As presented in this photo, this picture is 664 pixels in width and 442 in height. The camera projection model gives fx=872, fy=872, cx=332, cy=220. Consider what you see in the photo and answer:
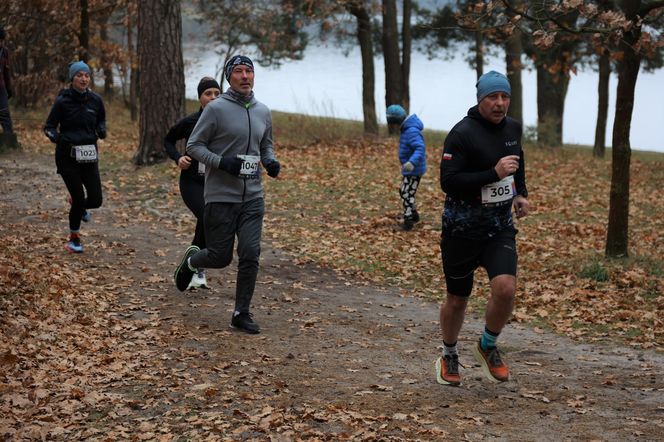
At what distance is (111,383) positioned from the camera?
6.44 metres

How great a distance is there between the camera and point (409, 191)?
1350cm

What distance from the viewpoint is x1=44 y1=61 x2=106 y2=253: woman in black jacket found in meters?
10.4

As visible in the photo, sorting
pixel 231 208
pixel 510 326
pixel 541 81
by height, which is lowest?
pixel 510 326

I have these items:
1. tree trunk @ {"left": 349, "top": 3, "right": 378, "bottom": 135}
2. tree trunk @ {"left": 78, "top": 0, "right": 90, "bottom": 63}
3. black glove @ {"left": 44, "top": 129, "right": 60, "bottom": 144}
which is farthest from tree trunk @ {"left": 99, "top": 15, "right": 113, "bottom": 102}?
black glove @ {"left": 44, "top": 129, "right": 60, "bottom": 144}

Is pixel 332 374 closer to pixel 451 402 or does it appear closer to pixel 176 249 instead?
pixel 451 402

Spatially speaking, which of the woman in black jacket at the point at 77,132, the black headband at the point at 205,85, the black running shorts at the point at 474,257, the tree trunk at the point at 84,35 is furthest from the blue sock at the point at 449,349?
the tree trunk at the point at 84,35

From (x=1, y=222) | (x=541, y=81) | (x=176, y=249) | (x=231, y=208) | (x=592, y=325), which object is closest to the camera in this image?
(x=231, y=208)

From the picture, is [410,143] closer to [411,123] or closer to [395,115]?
[411,123]

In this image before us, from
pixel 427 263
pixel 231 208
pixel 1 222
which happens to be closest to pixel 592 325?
pixel 427 263

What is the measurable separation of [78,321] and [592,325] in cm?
519

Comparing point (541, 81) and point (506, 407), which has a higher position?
point (541, 81)

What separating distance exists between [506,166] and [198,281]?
4.76 metres

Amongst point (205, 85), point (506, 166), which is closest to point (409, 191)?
point (205, 85)

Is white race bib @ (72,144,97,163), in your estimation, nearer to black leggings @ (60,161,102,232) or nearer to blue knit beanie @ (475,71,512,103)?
black leggings @ (60,161,102,232)
